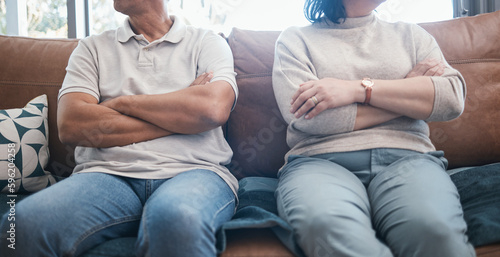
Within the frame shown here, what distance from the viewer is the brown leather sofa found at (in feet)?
4.89

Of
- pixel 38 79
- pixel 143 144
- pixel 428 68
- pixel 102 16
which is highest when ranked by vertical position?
Answer: pixel 102 16

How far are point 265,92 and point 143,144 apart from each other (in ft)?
1.72

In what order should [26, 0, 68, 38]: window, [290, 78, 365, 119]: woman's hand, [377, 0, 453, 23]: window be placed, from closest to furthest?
[290, 78, 365, 119]: woman's hand → [377, 0, 453, 23]: window → [26, 0, 68, 38]: window

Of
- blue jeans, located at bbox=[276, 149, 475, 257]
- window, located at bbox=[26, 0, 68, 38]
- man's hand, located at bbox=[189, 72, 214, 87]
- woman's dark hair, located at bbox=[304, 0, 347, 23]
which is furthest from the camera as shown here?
window, located at bbox=[26, 0, 68, 38]

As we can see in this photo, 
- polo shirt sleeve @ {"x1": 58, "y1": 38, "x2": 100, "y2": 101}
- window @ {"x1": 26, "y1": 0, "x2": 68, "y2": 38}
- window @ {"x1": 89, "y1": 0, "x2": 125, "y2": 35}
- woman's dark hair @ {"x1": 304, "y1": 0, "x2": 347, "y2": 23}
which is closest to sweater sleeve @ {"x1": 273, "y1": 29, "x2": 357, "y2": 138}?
woman's dark hair @ {"x1": 304, "y1": 0, "x2": 347, "y2": 23}

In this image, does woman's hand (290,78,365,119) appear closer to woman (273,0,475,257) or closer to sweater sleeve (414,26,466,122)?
woman (273,0,475,257)

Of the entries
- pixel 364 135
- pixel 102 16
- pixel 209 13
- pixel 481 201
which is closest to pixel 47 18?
pixel 102 16

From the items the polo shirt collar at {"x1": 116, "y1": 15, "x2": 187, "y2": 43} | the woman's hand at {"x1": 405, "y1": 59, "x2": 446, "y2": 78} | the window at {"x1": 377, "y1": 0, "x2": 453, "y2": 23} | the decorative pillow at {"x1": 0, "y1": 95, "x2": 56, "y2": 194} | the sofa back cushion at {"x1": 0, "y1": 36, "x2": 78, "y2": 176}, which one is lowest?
the decorative pillow at {"x1": 0, "y1": 95, "x2": 56, "y2": 194}

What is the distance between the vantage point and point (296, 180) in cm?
108

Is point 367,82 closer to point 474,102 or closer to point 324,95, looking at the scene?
point 324,95

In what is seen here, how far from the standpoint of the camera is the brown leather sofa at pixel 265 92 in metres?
1.49

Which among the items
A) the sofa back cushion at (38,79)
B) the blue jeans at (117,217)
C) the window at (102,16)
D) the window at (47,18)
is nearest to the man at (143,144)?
the blue jeans at (117,217)

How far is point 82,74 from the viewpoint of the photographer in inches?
52.2

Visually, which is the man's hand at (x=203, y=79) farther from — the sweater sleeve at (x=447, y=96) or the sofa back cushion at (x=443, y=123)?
the sweater sleeve at (x=447, y=96)
